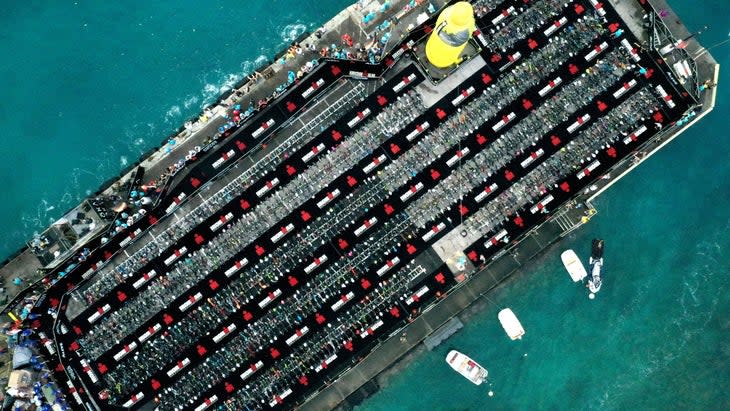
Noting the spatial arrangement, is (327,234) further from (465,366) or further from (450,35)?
(450,35)

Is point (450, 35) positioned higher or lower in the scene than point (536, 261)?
higher

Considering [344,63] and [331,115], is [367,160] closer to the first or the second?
[331,115]

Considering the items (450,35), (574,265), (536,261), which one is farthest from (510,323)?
(450,35)

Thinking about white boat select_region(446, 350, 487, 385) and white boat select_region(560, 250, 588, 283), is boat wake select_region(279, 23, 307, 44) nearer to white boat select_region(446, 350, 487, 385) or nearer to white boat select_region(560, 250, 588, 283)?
white boat select_region(560, 250, 588, 283)

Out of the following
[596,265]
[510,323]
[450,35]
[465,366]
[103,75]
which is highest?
[103,75]

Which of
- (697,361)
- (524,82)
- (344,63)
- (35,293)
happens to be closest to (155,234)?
(35,293)
